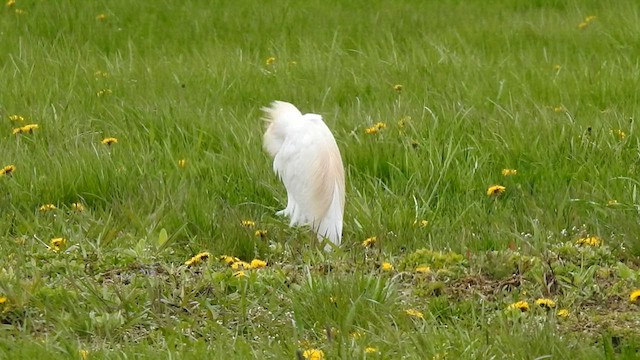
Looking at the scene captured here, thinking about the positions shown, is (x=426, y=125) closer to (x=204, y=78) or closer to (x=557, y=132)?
(x=557, y=132)

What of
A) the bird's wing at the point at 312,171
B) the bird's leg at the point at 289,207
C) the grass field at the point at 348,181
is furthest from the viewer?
the bird's leg at the point at 289,207

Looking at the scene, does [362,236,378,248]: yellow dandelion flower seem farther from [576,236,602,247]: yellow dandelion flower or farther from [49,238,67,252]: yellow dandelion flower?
[49,238,67,252]: yellow dandelion flower

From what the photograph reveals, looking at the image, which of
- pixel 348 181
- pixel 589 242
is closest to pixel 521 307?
pixel 589 242

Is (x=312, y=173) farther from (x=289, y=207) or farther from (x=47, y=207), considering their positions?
(x=47, y=207)

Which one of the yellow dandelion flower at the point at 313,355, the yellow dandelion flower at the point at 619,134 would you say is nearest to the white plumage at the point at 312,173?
the yellow dandelion flower at the point at 313,355

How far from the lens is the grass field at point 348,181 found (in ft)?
11.5

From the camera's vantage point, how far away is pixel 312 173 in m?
4.49

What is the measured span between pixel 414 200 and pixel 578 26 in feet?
13.1

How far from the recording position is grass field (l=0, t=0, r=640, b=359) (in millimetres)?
3502

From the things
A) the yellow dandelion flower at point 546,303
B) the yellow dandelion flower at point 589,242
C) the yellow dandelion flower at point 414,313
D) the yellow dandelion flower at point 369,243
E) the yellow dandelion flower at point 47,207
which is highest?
the yellow dandelion flower at point 546,303

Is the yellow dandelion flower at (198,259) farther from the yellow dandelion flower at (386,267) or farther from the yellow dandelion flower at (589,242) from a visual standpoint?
the yellow dandelion flower at (589,242)

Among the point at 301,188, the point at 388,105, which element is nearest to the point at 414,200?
the point at 301,188

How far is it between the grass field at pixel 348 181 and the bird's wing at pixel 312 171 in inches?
4.9

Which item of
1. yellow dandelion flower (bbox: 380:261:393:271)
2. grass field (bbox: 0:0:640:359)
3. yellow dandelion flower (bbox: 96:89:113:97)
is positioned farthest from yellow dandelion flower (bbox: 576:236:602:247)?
yellow dandelion flower (bbox: 96:89:113:97)
